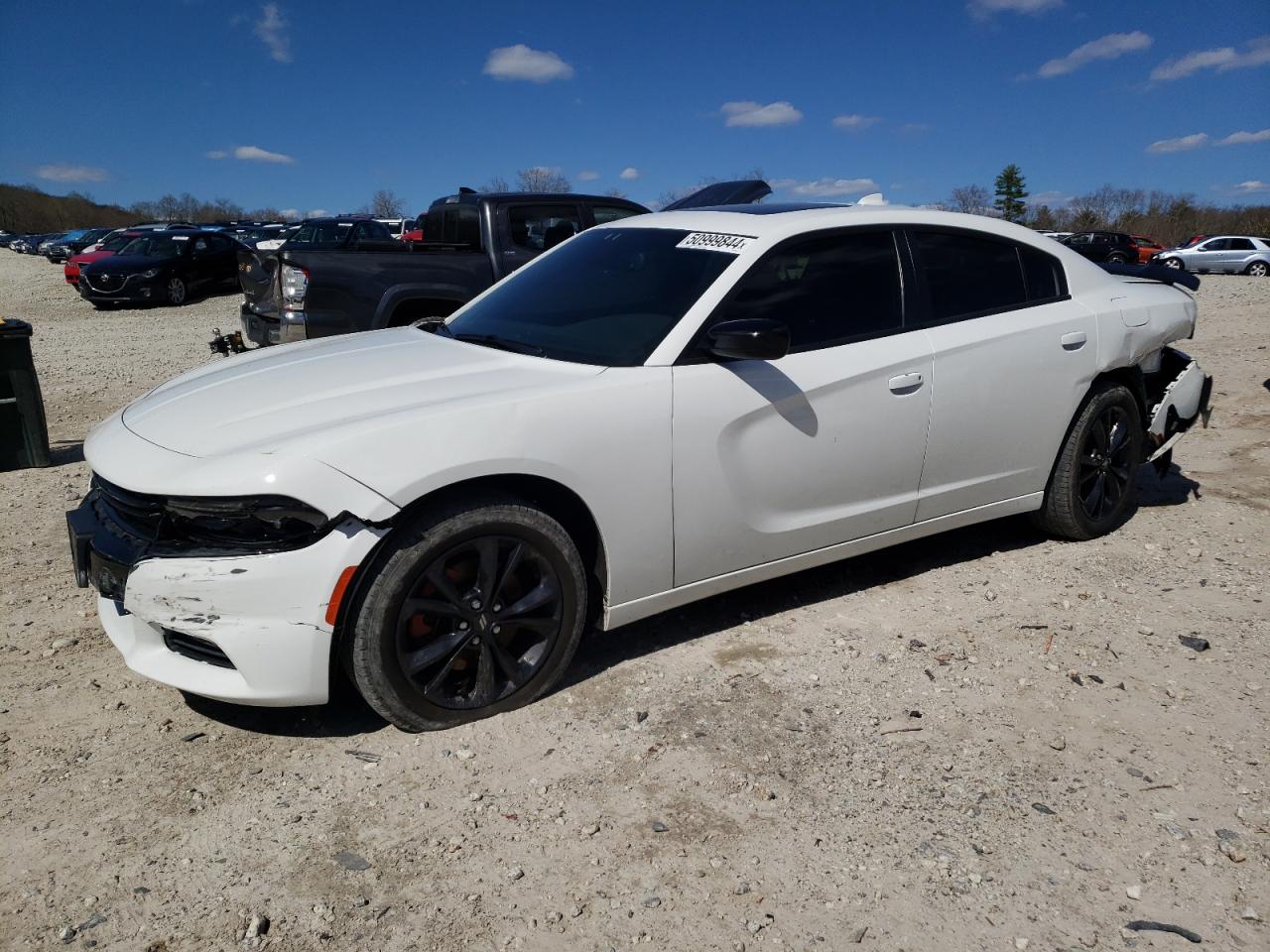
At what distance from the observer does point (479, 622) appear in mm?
3141

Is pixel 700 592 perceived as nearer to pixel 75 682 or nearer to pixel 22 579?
pixel 75 682

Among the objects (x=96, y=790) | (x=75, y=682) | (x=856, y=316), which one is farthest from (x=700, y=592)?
(x=75, y=682)

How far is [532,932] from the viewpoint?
2350 mm

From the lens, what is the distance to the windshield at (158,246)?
66.3ft

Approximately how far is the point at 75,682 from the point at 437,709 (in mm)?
1514

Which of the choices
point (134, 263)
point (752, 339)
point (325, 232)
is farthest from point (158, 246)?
point (752, 339)

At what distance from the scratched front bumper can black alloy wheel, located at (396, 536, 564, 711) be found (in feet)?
0.87

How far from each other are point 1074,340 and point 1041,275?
1.18 feet

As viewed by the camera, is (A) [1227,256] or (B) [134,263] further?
(A) [1227,256]

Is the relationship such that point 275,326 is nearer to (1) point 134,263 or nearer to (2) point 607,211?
(2) point 607,211

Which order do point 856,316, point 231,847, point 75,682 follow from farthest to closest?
point 856,316
point 75,682
point 231,847

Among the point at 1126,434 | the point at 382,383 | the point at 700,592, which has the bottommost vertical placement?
the point at 700,592

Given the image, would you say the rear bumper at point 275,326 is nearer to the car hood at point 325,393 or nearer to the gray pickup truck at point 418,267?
the gray pickup truck at point 418,267

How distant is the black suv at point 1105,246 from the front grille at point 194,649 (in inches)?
1235
